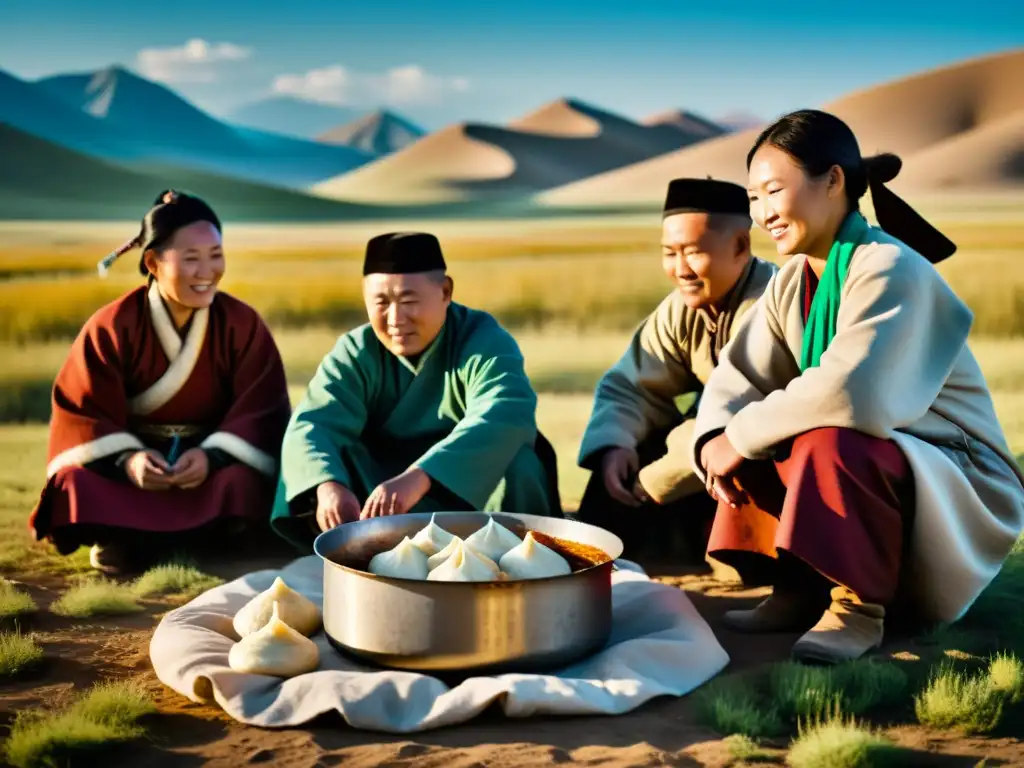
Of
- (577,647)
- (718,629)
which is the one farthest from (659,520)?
(577,647)

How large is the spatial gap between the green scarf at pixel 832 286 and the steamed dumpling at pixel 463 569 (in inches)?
43.9

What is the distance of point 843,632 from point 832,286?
977 mm

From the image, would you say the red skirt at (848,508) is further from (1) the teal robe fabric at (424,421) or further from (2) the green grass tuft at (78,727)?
(2) the green grass tuft at (78,727)

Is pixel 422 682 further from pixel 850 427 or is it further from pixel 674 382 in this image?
pixel 674 382

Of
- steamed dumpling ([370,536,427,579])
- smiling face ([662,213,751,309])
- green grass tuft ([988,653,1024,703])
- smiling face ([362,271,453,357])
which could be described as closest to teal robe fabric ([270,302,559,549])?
smiling face ([362,271,453,357])

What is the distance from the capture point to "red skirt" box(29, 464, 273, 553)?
14.6ft

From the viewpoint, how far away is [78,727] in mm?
2850

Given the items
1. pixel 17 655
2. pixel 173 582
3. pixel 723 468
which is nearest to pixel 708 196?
pixel 723 468

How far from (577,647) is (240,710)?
0.88 metres

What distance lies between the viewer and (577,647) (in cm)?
325

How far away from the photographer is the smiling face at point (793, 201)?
3.46 metres

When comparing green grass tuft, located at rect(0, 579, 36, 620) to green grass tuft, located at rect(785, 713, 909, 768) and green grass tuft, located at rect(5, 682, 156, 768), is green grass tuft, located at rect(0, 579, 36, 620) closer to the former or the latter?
green grass tuft, located at rect(5, 682, 156, 768)

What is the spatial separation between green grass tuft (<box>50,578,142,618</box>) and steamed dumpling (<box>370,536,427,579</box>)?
3.91ft

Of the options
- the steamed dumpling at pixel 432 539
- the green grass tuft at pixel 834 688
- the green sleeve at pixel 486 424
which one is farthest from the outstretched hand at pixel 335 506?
the green grass tuft at pixel 834 688
